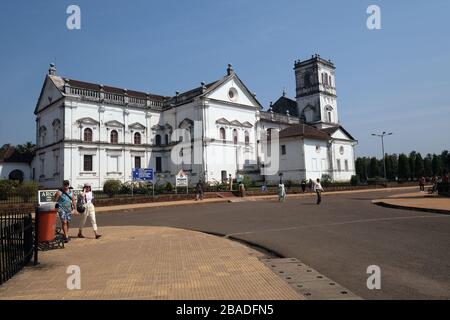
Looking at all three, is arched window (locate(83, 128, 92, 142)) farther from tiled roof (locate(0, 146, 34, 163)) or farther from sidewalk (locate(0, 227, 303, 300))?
sidewalk (locate(0, 227, 303, 300))

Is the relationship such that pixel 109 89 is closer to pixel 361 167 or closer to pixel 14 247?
pixel 14 247

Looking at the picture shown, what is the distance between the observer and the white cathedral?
138 ft

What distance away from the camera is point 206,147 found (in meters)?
44.3

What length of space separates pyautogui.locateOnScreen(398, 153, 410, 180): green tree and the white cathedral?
3286 centimetres

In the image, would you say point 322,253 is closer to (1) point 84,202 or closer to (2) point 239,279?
(2) point 239,279

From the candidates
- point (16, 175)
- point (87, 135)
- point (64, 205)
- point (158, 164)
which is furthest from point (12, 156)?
point (64, 205)

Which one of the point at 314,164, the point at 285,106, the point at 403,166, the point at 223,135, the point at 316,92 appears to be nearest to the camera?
the point at 223,135

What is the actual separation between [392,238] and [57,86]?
142ft

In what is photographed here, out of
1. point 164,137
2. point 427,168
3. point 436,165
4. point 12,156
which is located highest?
point 164,137

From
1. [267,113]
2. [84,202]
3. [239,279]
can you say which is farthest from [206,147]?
[239,279]

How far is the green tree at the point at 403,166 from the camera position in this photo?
80625 millimetres

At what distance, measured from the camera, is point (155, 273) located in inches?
246

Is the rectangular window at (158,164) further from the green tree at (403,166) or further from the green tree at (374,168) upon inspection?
the green tree at (403,166)

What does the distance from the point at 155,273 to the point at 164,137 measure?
44.9m
